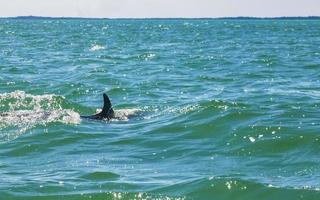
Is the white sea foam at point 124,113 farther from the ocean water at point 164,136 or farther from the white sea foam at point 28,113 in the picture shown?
the white sea foam at point 28,113

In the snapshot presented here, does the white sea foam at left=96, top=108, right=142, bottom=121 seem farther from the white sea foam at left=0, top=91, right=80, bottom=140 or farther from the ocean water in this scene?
the white sea foam at left=0, top=91, right=80, bottom=140

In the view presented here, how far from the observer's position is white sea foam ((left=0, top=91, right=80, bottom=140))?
607 inches

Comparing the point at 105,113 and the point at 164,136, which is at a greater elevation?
the point at 105,113

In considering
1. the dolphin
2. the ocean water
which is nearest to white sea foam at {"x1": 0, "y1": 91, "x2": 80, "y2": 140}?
the ocean water

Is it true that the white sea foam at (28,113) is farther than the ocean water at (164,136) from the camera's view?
Yes

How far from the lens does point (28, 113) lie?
1731 cm

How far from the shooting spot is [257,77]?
25516mm

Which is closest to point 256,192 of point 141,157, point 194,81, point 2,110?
point 141,157

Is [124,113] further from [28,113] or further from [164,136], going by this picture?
[164,136]

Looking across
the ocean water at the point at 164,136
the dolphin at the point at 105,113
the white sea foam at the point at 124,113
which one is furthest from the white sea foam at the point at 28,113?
the white sea foam at the point at 124,113

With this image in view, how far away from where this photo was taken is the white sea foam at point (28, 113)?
1541 cm

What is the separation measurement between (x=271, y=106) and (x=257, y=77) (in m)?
8.08

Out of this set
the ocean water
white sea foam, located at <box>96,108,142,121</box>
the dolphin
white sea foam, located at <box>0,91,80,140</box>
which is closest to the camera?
the ocean water

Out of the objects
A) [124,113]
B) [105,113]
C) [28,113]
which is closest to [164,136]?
[105,113]
